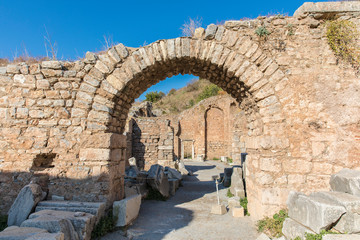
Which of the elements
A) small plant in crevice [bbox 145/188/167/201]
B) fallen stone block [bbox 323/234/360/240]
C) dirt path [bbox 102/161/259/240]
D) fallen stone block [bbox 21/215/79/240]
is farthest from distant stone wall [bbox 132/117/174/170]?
fallen stone block [bbox 323/234/360/240]

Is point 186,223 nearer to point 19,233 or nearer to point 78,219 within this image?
point 78,219

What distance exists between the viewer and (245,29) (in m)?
4.77

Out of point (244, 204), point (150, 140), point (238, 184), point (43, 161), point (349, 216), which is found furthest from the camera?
point (150, 140)

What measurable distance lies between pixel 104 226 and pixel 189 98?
114 feet

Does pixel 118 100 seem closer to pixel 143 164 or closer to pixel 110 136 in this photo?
pixel 110 136

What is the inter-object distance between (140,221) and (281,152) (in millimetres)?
3449

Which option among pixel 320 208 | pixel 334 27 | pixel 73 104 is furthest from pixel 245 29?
pixel 73 104

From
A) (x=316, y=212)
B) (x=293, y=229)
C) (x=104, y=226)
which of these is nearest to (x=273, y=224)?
(x=293, y=229)

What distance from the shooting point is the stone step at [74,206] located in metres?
3.87

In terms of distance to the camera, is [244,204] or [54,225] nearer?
[54,225]

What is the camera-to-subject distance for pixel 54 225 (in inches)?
117

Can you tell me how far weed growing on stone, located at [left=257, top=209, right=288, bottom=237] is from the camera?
388 cm

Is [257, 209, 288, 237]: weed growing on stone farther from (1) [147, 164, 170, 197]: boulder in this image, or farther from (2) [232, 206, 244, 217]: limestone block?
(1) [147, 164, 170, 197]: boulder

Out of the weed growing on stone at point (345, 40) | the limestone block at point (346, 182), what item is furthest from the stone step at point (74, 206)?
the weed growing on stone at point (345, 40)
